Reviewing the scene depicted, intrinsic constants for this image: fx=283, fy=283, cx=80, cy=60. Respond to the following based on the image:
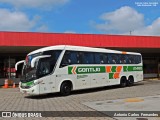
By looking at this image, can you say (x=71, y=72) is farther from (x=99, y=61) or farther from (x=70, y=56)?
(x=99, y=61)

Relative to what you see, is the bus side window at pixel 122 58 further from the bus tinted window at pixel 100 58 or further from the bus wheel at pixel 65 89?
the bus wheel at pixel 65 89

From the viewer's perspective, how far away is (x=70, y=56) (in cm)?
1784

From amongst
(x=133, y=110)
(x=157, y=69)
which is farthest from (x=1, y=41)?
(x=157, y=69)

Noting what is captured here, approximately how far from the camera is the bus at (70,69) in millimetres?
16186

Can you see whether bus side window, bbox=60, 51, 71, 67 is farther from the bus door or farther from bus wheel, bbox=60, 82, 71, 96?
bus wheel, bbox=60, 82, 71, 96

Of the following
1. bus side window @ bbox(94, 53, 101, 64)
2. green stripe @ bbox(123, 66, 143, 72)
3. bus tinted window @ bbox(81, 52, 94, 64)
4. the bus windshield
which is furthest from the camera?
green stripe @ bbox(123, 66, 143, 72)

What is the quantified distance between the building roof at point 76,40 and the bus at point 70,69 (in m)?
4.21

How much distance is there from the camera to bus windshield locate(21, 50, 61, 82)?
16.1m

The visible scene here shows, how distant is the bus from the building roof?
13.8ft

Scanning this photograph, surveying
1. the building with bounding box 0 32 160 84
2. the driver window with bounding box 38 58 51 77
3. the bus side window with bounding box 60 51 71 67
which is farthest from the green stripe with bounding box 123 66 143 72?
the driver window with bounding box 38 58 51 77

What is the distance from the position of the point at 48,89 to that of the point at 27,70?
1701 millimetres

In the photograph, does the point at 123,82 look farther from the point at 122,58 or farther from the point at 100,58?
the point at 100,58

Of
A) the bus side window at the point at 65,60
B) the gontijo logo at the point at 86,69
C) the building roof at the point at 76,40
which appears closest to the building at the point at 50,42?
the building roof at the point at 76,40

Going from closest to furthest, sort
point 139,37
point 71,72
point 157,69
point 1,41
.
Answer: point 71,72, point 1,41, point 139,37, point 157,69
